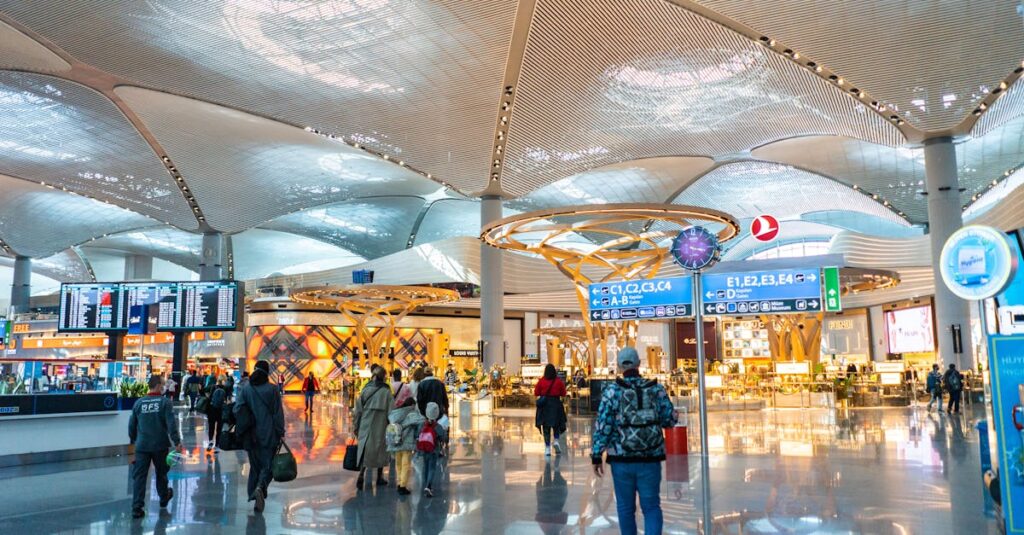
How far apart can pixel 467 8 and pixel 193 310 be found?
9.67m

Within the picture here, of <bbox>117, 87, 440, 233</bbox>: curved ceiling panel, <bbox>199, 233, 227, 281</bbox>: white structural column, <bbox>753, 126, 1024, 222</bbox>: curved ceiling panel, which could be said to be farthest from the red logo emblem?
<bbox>199, 233, 227, 281</bbox>: white structural column

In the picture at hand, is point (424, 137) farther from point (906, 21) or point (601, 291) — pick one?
point (601, 291)

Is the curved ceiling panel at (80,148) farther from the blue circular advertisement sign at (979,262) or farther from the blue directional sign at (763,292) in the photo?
the blue circular advertisement sign at (979,262)

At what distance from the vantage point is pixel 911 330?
120ft

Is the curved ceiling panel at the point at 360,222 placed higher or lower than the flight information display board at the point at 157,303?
higher

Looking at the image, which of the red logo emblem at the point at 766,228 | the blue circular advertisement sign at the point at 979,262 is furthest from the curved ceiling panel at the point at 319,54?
the blue circular advertisement sign at the point at 979,262

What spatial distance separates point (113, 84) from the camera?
23.8 m

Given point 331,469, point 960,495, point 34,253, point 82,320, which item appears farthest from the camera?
point 34,253

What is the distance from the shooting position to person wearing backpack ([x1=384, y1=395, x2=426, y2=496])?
7.45m

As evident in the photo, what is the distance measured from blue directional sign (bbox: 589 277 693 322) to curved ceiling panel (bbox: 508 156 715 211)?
77.1ft

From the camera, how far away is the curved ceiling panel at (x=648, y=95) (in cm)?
1927

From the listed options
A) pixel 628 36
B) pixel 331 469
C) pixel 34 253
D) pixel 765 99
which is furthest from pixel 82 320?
pixel 34 253

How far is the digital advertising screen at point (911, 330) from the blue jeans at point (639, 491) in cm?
3430

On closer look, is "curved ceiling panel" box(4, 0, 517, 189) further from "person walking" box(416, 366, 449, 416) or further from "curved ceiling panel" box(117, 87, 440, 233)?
"person walking" box(416, 366, 449, 416)
